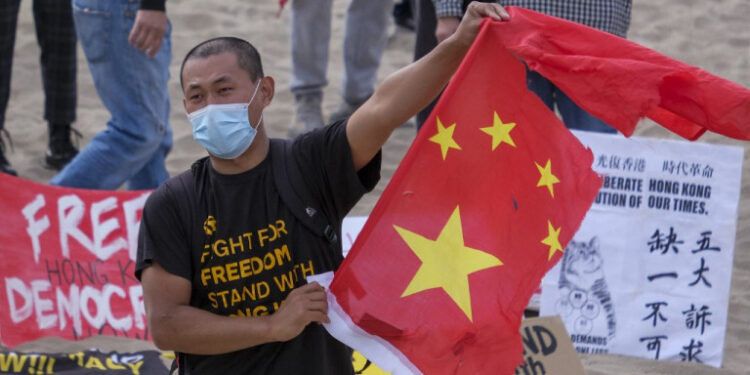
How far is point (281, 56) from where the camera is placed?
7.80m

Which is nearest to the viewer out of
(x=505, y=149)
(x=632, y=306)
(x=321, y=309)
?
(x=321, y=309)

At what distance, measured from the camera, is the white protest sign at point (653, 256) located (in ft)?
14.9

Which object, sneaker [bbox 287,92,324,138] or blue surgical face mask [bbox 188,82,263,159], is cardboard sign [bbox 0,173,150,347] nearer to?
sneaker [bbox 287,92,324,138]

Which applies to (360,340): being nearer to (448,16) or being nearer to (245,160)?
(245,160)

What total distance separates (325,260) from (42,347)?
219 cm

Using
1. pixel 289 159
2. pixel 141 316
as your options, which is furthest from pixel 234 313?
pixel 141 316

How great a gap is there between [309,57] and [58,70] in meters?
1.24

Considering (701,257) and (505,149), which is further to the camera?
(701,257)

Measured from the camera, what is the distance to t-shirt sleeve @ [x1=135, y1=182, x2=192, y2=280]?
2695 mm

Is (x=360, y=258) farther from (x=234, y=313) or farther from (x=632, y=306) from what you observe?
(x=632, y=306)

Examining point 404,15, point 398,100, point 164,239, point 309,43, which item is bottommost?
point 164,239

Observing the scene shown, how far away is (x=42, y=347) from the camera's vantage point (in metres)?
4.63

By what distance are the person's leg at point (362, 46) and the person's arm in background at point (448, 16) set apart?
5.70ft

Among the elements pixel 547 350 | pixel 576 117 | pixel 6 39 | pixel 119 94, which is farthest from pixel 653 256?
pixel 6 39
